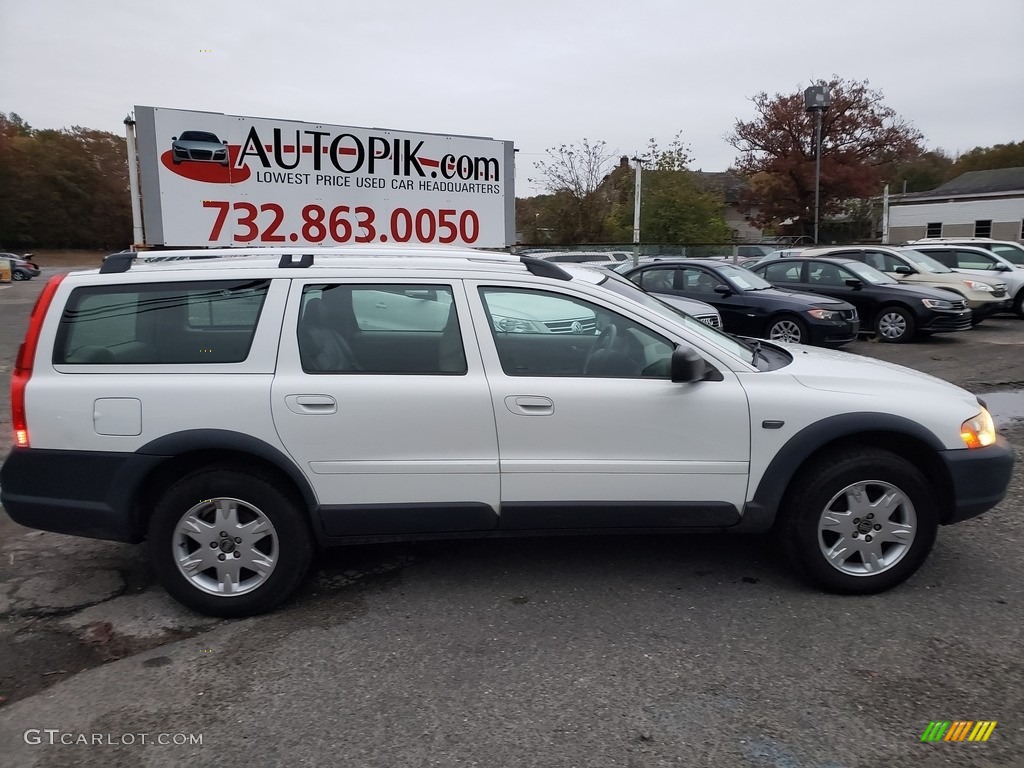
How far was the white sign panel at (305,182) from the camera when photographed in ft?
21.5

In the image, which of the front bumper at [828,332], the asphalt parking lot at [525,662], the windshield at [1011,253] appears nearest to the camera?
the asphalt parking lot at [525,662]

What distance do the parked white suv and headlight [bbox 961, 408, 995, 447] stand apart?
2cm

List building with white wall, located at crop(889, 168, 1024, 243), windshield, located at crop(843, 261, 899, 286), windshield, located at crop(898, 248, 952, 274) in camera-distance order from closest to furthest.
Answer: windshield, located at crop(843, 261, 899, 286) → windshield, located at crop(898, 248, 952, 274) → building with white wall, located at crop(889, 168, 1024, 243)

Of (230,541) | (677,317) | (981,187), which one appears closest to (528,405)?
(677,317)

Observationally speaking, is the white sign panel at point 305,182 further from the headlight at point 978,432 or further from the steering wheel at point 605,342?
the headlight at point 978,432

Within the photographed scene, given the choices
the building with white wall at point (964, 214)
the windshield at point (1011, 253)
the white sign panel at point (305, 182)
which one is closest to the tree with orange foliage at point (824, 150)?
the building with white wall at point (964, 214)

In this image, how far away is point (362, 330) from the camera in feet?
12.4

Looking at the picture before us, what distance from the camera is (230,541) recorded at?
363 centimetres

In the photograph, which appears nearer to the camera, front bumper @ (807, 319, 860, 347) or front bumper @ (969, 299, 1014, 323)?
front bumper @ (807, 319, 860, 347)

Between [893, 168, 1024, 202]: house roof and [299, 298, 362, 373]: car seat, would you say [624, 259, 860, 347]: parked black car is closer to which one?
[299, 298, 362, 373]: car seat

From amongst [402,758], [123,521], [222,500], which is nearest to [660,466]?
[402,758]

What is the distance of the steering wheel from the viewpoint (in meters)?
3.76

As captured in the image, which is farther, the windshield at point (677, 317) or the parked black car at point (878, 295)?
the parked black car at point (878, 295)
